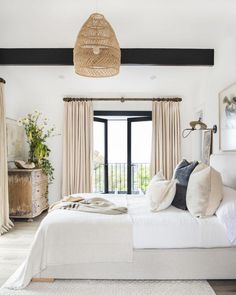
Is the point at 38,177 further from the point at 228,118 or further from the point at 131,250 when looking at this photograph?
the point at 228,118

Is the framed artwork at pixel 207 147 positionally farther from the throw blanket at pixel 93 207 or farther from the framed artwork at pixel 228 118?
the throw blanket at pixel 93 207

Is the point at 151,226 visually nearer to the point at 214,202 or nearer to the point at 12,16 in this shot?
the point at 214,202

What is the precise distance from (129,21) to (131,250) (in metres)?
2.77

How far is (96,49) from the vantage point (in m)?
2.72

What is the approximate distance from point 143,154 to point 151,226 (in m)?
3.74

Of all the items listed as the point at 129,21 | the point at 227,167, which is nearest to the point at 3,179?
the point at 129,21

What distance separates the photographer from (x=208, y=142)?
441 cm

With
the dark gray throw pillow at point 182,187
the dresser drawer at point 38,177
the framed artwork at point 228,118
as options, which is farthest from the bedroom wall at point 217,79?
the dresser drawer at point 38,177

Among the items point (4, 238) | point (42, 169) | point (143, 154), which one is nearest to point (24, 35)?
point (42, 169)

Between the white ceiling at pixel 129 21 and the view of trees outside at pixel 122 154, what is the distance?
246 centimetres

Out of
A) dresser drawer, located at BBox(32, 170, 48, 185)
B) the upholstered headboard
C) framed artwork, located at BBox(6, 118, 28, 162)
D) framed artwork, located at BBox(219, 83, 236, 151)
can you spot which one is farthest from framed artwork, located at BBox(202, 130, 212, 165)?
framed artwork, located at BBox(6, 118, 28, 162)

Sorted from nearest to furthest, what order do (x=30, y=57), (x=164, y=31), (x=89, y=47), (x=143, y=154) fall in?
(x=89, y=47) < (x=164, y=31) < (x=30, y=57) < (x=143, y=154)

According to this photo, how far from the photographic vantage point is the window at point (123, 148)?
608 centimetres

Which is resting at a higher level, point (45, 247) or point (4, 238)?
point (45, 247)
